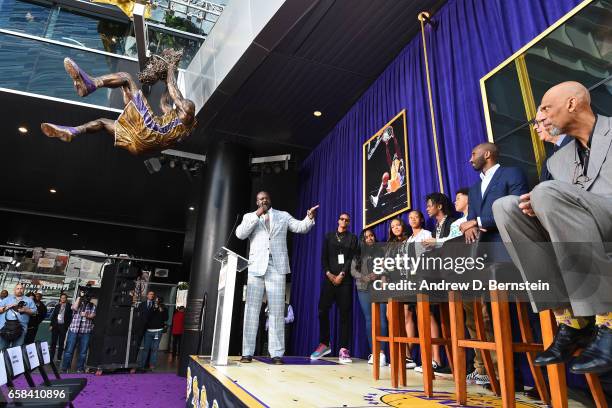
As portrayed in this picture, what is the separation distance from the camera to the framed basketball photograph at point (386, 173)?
4.32 metres

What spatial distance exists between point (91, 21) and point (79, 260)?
7847 mm

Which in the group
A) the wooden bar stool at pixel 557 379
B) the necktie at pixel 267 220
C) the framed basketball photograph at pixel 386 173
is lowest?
the wooden bar stool at pixel 557 379

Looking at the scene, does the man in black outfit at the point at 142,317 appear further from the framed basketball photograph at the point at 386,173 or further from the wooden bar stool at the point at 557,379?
the wooden bar stool at the point at 557,379

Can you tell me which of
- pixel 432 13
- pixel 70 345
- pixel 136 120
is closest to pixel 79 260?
pixel 70 345

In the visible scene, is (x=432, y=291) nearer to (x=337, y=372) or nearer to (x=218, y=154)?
(x=337, y=372)

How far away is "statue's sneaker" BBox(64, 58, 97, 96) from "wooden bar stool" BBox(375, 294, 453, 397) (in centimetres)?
380

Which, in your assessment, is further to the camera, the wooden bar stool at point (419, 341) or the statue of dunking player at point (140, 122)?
the statue of dunking player at point (140, 122)

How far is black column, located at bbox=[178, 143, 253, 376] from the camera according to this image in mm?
6145

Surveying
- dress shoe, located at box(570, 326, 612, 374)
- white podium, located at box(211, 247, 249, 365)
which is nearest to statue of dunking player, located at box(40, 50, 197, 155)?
white podium, located at box(211, 247, 249, 365)

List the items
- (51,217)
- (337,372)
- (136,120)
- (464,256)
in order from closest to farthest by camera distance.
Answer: (464,256) → (337,372) → (136,120) → (51,217)

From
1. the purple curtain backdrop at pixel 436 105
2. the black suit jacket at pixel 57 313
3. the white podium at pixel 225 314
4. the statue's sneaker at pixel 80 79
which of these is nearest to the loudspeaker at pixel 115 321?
the black suit jacket at pixel 57 313

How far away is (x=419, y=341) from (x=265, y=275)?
1678 millimetres

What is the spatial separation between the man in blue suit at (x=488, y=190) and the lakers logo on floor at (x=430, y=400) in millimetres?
760

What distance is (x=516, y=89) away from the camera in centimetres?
295
